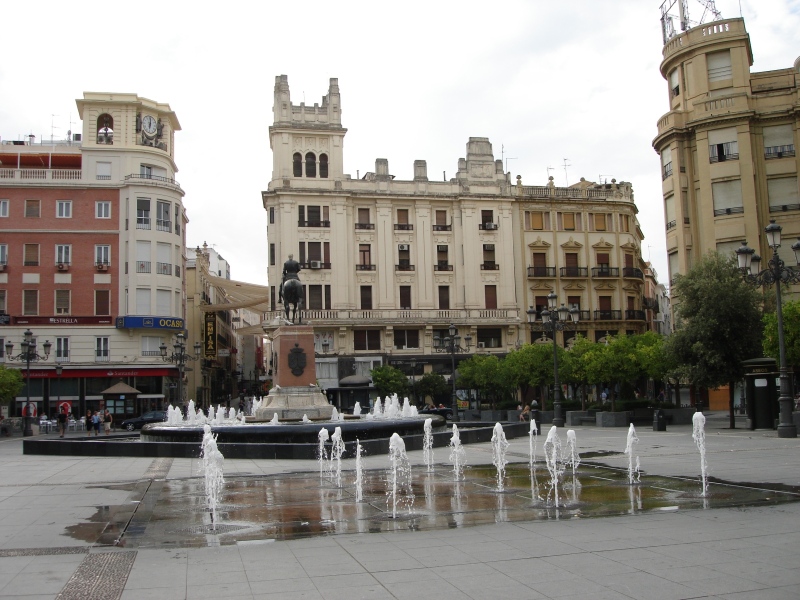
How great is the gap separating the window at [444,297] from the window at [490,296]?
2749 mm

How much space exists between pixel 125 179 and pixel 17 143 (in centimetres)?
1053

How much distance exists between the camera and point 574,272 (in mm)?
57094

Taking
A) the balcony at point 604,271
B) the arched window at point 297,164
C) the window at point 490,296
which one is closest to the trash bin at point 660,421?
the window at point 490,296

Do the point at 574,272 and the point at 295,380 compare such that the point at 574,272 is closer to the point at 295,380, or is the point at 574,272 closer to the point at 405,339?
the point at 405,339

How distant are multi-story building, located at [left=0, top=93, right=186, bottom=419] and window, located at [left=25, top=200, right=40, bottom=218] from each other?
0.06 meters

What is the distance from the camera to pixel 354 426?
19.7 metres

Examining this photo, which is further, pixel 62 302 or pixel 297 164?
pixel 297 164

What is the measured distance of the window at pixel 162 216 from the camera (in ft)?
166

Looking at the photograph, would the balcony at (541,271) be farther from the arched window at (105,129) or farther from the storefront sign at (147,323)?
the arched window at (105,129)

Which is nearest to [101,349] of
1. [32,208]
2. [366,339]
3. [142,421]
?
[142,421]

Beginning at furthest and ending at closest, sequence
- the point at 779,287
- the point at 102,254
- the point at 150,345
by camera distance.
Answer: the point at 150,345, the point at 102,254, the point at 779,287

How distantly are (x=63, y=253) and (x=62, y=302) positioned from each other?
→ 3.11 metres

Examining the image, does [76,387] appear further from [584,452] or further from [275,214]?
[584,452]

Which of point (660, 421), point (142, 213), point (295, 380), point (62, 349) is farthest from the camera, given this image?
point (142, 213)
